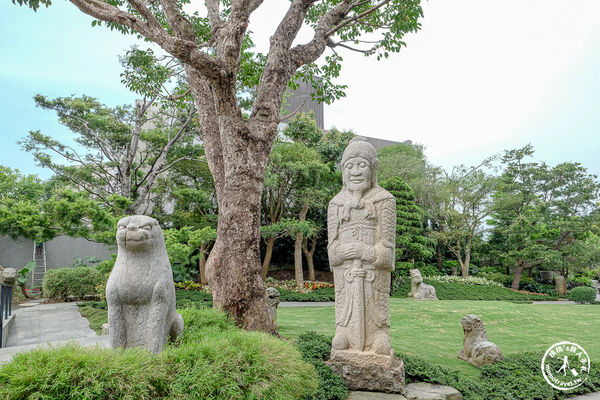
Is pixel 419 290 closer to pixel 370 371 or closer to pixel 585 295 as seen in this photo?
pixel 585 295

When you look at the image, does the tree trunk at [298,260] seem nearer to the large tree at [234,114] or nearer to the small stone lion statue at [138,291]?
the large tree at [234,114]

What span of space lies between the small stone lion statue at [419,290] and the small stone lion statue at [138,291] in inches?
467

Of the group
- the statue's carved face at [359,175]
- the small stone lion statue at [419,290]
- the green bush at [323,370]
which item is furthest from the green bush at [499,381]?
the small stone lion statue at [419,290]

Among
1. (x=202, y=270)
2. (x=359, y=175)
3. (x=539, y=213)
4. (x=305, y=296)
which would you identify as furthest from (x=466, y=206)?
(x=359, y=175)

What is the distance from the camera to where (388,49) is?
7.47 metres

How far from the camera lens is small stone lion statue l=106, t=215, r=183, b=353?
3.13 metres

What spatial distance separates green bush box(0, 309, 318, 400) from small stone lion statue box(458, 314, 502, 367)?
3490 millimetres

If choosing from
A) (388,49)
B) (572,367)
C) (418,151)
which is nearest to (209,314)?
(572,367)

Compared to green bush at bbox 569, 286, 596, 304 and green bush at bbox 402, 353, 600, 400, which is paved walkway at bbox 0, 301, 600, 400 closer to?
green bush at bbox 402, 353, 600, 400

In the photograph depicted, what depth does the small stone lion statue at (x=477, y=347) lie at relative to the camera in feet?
18.1

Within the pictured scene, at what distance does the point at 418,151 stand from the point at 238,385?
74.4 ft

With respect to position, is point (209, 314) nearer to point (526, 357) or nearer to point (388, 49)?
point (526, 357)

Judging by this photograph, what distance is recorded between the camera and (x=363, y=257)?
421 cm

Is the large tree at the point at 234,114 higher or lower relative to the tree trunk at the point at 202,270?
higher
